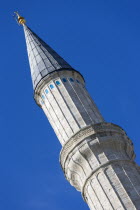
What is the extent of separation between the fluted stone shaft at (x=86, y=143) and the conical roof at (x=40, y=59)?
0.05 metres

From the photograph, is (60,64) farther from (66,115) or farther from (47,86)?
(66,115)

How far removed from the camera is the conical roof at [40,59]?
2587 centimetres

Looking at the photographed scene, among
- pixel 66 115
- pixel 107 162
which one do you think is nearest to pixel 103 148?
pixel 107 162

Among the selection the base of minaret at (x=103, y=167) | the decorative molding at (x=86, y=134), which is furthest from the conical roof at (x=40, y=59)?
the base of minaret at (x=103, y=167)

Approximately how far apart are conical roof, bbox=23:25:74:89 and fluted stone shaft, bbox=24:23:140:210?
0.05 metres

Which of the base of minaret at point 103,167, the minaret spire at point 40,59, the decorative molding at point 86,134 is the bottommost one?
the base of minaret at point 103,167

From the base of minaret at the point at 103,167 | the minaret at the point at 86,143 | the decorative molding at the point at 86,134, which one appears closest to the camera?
the base of minaret at the point at 103,167

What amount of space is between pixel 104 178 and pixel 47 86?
5.86 metres

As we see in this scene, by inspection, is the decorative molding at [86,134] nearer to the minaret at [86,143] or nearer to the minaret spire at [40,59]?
the minaret at [86,143]

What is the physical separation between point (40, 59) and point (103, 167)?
24.6 ft

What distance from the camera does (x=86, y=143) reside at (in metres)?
22.3

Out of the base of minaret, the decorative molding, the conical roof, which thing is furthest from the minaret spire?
the base of minaret

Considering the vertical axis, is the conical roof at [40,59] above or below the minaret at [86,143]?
above

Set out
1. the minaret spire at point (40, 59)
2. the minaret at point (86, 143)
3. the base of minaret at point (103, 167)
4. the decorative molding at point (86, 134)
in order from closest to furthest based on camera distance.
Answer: the base of minaret at point (103, 167) → the minaret at point (86, 143) → the decorative molding at point (86, 134) → the minaret spire at point (40, 59)
